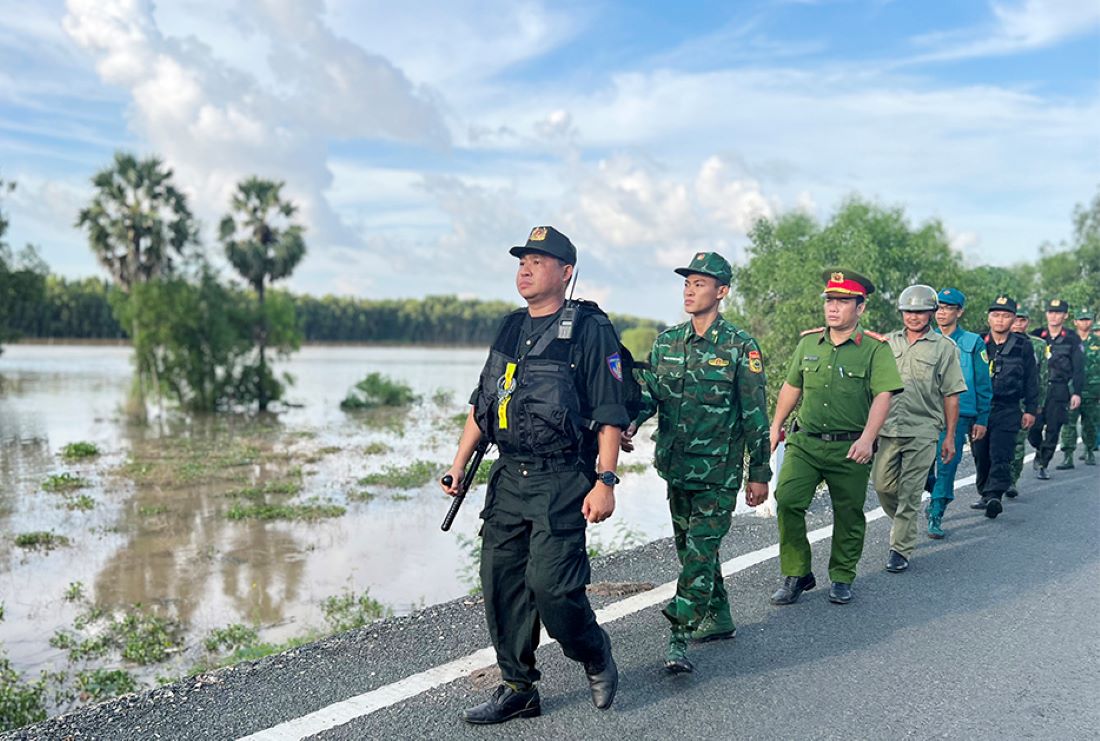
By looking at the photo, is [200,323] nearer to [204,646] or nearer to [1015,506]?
[204,646]

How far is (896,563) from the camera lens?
6098 millimetres

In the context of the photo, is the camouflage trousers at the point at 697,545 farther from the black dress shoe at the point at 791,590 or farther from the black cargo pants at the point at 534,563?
the black dress shoe at the point at 791,590

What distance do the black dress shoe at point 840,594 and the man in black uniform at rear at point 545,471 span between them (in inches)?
84.2

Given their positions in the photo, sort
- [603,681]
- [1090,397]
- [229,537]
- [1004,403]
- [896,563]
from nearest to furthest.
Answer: [603,681] < [896,563] < [1004,403] < [1090,397] < [229,537]

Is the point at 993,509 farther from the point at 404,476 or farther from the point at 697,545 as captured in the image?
the point at 404,476

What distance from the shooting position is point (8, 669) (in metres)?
6.89

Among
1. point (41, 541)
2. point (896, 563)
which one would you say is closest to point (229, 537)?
point (41, 541)

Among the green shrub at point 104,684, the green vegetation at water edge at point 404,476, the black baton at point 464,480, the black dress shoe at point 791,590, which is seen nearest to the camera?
the black baton at point 464,480

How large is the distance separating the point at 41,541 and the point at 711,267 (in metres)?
11.9

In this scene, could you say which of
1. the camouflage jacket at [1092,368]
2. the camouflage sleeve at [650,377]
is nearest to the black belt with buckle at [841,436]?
the camouflage sleeve at [650,377]

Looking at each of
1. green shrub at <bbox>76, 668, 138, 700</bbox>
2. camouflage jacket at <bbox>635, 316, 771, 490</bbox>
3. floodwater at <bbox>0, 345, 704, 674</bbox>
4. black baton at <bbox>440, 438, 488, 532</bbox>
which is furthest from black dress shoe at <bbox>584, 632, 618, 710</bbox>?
floodwater at <bbox>0, 345, 704, 674</bbox>

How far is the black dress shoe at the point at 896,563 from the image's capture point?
19.9 ft

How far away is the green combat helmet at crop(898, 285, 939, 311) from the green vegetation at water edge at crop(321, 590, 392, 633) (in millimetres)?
5174

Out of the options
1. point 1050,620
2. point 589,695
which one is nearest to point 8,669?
point 589,695
